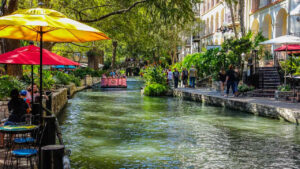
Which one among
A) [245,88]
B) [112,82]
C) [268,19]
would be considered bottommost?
[245,88]

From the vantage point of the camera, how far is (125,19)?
1842 centimetres

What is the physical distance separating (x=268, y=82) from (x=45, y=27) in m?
16.8

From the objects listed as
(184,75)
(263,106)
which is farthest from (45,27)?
(184,75)

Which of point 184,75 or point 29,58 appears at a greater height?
point 29,58

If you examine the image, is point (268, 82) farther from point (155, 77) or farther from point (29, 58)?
point (29, 58)

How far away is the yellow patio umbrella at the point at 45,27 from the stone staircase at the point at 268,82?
47.7ft

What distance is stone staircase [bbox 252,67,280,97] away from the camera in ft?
64.6

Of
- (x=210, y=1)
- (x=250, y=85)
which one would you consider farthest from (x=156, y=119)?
(x=210, y=1)

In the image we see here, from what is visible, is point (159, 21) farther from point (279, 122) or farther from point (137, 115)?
point (279, 122)

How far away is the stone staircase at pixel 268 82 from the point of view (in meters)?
19.7

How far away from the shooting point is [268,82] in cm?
2120

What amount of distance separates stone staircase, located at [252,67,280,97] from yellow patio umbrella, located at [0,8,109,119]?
47.7 feet

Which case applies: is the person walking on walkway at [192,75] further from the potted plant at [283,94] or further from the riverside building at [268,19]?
the potted plant at [283,94]

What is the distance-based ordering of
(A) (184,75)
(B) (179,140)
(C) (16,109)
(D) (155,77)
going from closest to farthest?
(C) (16,109)
(B) (179,140)
(D) (155,77)
(A) (184,75)
